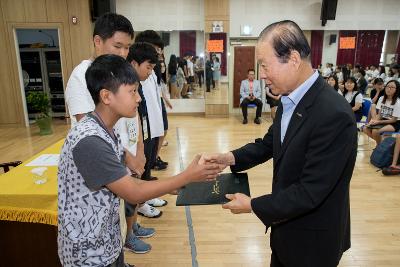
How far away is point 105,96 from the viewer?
49.6 inches

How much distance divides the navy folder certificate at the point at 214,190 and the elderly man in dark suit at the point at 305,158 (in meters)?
0.22

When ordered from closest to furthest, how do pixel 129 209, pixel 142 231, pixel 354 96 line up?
pixel 129 209 → pixel 142 231 → pixel 354 96

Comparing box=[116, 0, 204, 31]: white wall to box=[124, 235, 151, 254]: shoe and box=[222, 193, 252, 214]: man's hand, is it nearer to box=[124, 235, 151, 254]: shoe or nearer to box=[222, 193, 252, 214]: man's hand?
box=[124, 235, 151, 254]: shoe

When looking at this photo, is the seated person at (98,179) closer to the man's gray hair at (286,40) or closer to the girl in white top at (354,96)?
the man's gray hair at (286,40)

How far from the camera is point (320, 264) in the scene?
51.2 inches

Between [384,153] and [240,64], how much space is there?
4.95 meters

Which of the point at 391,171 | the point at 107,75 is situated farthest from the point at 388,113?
the point at 107,75

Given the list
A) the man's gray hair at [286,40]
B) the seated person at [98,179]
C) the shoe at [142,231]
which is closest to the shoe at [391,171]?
the shoe at [142,231]

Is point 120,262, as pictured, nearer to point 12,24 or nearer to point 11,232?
point 11,232

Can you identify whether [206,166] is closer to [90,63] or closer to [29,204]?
[90,63]

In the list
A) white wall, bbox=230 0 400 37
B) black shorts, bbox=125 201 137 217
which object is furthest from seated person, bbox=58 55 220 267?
white wall, bbox=230 0 400 37

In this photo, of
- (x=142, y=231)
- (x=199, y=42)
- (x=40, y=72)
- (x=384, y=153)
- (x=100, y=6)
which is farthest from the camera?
(x=199, y=42)

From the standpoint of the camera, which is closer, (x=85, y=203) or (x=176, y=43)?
(x=85, y=203)

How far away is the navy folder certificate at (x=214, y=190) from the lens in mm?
1558
